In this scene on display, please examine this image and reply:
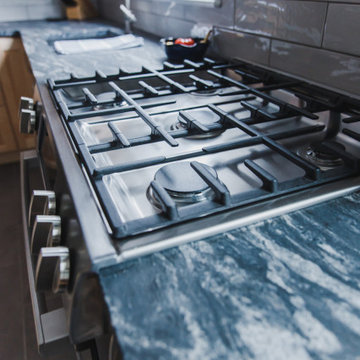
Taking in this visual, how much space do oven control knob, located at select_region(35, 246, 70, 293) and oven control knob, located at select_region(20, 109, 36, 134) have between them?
1.86 ft

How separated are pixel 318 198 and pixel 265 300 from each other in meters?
0.20

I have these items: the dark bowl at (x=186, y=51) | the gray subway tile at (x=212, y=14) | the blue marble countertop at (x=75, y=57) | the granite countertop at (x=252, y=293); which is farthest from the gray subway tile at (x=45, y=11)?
the granite countertop at (x=252, y=293)

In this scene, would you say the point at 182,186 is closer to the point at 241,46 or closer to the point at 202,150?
the point at 202,150

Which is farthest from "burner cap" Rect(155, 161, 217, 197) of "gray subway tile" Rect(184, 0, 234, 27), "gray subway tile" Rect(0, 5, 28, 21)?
"gray subway tile" Rect(0, 5, 28, 21)

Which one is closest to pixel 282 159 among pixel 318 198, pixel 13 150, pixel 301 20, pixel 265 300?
pixel 318 198

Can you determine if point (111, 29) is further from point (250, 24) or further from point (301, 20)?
point (301, 20)

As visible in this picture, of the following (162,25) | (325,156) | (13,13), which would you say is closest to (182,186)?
(325,156)

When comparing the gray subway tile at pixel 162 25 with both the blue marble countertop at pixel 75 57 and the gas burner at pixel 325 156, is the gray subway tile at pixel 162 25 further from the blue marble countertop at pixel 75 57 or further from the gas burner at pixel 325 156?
the gas burner at pixel 325 156

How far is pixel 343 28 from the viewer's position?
798 mm

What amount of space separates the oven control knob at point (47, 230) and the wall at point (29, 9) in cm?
260

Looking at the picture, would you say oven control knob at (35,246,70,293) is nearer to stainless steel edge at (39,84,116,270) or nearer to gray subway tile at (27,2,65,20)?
stainless steel edge at (39,84,116,270)

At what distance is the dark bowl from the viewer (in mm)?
1177

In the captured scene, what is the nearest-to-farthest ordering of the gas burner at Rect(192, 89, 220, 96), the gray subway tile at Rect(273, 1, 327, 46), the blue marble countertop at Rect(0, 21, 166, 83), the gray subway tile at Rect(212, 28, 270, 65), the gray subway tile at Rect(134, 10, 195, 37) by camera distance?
the gray subway tile at Rect(273, 1, 327, 46) → the gas burner at Rect(192, 89, 220, 96) → the gray subway tile at Rect(212, 28, 270, 65) → the blue marble countertop at Rect(0, 21, 166, 83) → the gray subway tile at Rect(134, 10, 195, 37)

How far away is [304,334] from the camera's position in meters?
0.32
